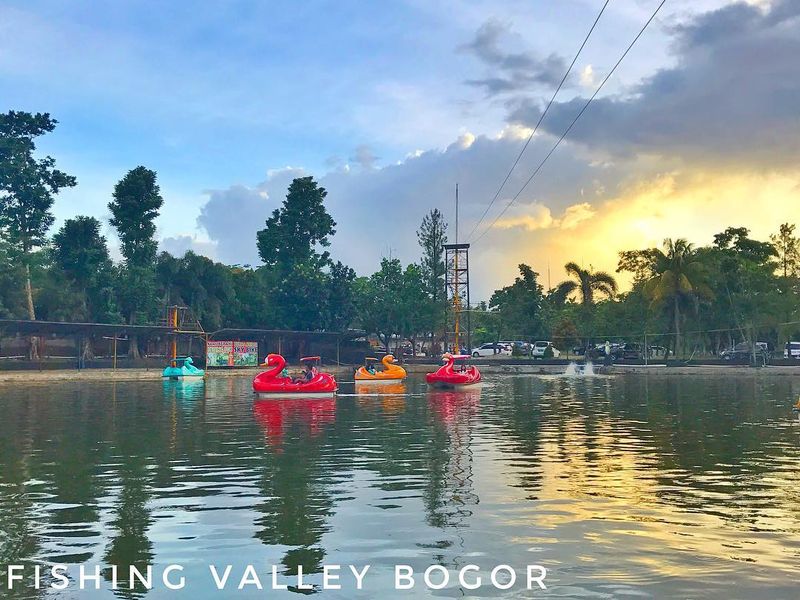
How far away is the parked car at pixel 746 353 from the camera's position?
65912 mm

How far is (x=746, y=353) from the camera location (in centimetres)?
7125

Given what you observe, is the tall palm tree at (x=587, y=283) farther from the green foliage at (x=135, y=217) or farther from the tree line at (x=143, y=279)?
the green foliage at (x=135, y=217)

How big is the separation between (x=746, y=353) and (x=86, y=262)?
6176 cm

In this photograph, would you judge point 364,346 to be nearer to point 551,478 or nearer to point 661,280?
point 661,280

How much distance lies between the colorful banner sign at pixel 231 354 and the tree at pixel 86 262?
35.0ft

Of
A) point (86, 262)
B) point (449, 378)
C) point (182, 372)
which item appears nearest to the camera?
point (449, 378)

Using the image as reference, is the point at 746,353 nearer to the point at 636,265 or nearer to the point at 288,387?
the point at 636,265

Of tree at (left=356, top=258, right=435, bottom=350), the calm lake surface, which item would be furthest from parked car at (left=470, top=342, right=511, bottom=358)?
the calm lake surface

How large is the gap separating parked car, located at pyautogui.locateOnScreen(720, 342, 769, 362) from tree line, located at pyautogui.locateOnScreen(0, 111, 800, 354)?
1.48 m

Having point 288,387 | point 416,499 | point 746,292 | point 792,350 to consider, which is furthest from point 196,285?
point 416,499

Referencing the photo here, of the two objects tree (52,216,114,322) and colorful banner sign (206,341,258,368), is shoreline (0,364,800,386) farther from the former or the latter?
tree (52,216,114,322)

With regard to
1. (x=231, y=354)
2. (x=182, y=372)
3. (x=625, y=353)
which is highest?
(x=231, y=354)

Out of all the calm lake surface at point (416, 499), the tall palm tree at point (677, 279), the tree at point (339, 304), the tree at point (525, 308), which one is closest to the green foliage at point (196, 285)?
the tree at point (339, 304)

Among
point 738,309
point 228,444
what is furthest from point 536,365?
point 228,444
